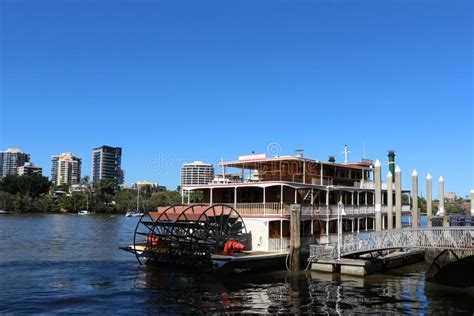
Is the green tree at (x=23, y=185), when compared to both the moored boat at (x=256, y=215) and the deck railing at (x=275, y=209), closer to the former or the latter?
the moored boat at (x=256, y=215)

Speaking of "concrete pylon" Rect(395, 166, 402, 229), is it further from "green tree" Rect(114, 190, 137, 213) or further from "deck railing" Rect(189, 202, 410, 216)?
"green tree" Rect(114, 190, 137, 213)

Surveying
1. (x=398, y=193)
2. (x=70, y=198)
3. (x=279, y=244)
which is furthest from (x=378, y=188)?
(x=70, y=198)

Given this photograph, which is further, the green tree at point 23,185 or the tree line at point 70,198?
the green tree at point 23,185

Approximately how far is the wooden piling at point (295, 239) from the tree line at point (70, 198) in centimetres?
8789

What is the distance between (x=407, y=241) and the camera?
24.9m

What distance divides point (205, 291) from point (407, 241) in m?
10.6

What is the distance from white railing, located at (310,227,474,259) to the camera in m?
22.6

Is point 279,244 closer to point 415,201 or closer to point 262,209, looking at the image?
point 262,209

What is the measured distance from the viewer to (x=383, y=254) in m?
29.6

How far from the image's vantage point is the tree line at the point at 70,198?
400 feet

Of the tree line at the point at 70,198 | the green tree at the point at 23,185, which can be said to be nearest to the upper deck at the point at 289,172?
the tree line at the point at 70,198

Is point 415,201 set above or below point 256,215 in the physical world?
above

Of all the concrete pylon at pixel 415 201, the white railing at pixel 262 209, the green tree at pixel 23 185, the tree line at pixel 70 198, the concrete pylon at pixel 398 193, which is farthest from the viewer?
the green tree at pixel 23 185

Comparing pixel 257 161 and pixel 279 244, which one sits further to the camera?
pixel 257 161
